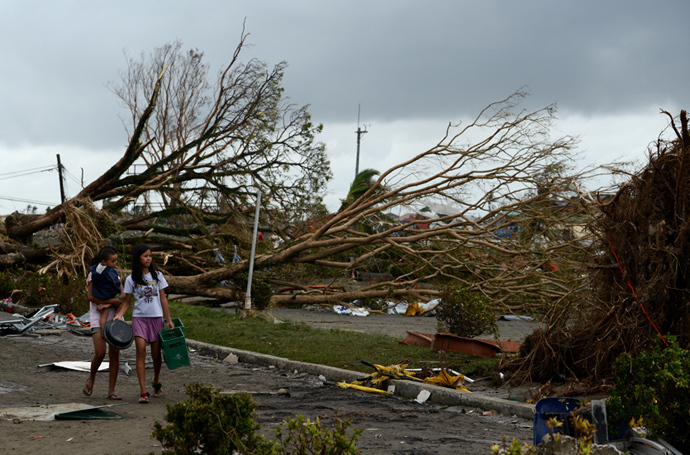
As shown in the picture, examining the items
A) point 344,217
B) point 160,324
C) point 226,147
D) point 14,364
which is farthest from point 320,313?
point 160,324

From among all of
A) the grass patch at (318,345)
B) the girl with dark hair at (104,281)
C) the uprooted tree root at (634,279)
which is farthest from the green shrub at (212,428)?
the grass patch at (318,345)

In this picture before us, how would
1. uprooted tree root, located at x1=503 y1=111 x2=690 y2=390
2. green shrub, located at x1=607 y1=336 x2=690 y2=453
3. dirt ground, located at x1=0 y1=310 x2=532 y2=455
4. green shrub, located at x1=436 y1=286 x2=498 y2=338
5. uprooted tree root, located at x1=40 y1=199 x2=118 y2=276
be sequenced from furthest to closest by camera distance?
uprooted tree root, located at x1=40 y1=199 x2=118 y2=276, green shrub, located at x1=436 y1=286 x2=498 y2=338, uprooted tree root, located at x1=503 y1=111 x2=690 y2=390, dirt ground, located at x1=0 y1=310 x2=532 y2=455, green shrub, located at x1=607 y1=336 x2=690 y2=453

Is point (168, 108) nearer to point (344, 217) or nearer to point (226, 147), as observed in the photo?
point (226, 147)

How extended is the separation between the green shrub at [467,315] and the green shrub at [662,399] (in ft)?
22.1

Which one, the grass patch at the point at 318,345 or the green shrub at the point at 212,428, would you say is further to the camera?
the grass patch at the point at 318,345

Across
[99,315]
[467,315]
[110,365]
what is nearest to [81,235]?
[99,315]

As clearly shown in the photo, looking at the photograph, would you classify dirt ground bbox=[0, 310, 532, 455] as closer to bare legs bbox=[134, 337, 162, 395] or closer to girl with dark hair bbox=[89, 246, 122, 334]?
bare legs bbox=[134, 337, 162, 395]

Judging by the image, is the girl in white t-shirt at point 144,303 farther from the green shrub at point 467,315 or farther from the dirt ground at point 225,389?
the green shrub at point 467,315

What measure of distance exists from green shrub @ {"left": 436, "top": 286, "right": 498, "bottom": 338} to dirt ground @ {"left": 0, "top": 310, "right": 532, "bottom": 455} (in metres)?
2.96

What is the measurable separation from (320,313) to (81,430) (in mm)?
14184

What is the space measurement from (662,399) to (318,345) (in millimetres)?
7338

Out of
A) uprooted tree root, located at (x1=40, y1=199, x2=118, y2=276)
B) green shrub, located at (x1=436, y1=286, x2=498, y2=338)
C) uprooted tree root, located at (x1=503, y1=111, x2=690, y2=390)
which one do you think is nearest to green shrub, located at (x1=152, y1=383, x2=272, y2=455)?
uprooted tree root, located at (x1=503, y1=111, x2=690, y2=390)

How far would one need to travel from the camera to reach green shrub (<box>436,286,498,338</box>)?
422 inches

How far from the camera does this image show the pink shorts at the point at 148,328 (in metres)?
6.91
